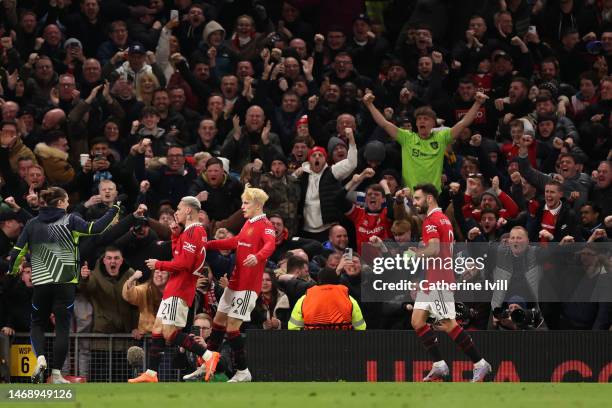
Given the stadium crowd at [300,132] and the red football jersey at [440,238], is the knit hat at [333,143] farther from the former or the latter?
the red football jersey at [440,238]

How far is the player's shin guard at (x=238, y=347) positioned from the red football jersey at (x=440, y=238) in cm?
227

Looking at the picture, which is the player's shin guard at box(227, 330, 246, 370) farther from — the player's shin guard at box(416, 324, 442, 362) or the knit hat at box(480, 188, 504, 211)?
the knit hat at box(480, 188, 504, 211)

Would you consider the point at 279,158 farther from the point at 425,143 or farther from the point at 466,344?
Answer: the point at 466,344

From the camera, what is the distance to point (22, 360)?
58.4ft

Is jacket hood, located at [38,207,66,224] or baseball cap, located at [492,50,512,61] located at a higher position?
baseball cap, located at [492,50,512,61]

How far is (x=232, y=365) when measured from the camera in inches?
701

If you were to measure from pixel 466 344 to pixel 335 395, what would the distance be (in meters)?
3.20

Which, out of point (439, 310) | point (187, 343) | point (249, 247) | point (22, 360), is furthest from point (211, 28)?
point (439, 310)

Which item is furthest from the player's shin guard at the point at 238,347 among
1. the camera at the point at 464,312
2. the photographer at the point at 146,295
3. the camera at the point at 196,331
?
the camera at the point at 464,312

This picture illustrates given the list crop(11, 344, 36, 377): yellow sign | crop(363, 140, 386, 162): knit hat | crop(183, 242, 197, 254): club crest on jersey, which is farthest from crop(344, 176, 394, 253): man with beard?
crop(11, 344, 36, 377): yellow sign

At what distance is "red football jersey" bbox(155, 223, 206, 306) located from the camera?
653 inches

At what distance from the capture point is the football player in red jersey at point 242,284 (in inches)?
666

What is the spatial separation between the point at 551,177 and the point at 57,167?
698 centimetres

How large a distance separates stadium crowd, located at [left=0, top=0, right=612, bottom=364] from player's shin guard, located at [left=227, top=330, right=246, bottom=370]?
1.44 m
